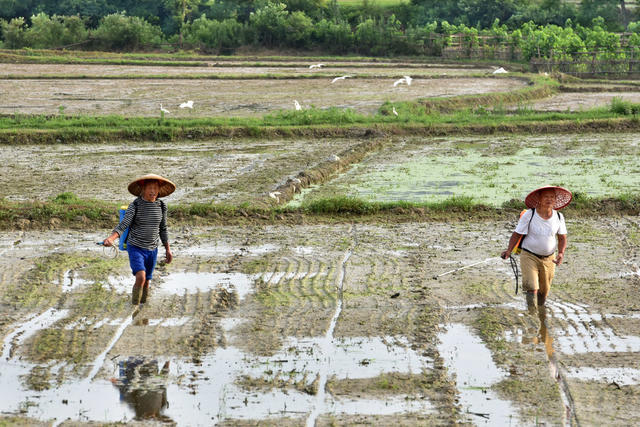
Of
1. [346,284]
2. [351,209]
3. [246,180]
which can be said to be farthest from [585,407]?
[246,180]

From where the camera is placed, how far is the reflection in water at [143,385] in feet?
16.9

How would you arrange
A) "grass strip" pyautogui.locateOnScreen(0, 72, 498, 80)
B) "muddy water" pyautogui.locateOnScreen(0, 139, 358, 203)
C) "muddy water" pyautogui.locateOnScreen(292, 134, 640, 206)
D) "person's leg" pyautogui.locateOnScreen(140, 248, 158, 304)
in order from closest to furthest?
1. "person's leg" pyautogui.locateOnScreen(140, 248, 158, 304)
2. "muddy water" pyautogui.locateOnScreen(0, 139, 358, 203)
3. "muddy water" pyautogui.locateOnScreen(292, 134, 640, 206)
4. "grass strip" pyautogui.locateOnScreen(0, 72, 498, 80)

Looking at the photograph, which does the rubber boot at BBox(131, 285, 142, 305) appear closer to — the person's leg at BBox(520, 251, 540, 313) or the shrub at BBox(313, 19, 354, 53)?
the person's leg at BBox(520, 251, 540, 313)

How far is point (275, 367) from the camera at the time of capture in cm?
576

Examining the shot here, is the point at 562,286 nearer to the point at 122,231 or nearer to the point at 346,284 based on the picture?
the point at 346,284

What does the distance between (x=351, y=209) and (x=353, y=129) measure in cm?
739

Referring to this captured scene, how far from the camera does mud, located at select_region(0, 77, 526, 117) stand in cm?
2256

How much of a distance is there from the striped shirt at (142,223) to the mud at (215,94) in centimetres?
1411

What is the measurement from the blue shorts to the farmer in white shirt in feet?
9.27

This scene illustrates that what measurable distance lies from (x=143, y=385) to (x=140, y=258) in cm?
178

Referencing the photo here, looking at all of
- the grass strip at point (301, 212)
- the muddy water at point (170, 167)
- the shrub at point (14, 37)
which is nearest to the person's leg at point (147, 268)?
the grass strip at point (301, 212)

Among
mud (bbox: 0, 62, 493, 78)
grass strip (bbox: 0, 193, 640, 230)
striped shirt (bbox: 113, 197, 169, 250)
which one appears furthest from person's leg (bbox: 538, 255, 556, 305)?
mud (bbox: 0, 62, 493, 78)

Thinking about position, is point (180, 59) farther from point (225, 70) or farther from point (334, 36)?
point (334, 36)

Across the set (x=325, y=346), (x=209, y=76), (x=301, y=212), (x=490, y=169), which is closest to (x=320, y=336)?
(x=325, y=346)
